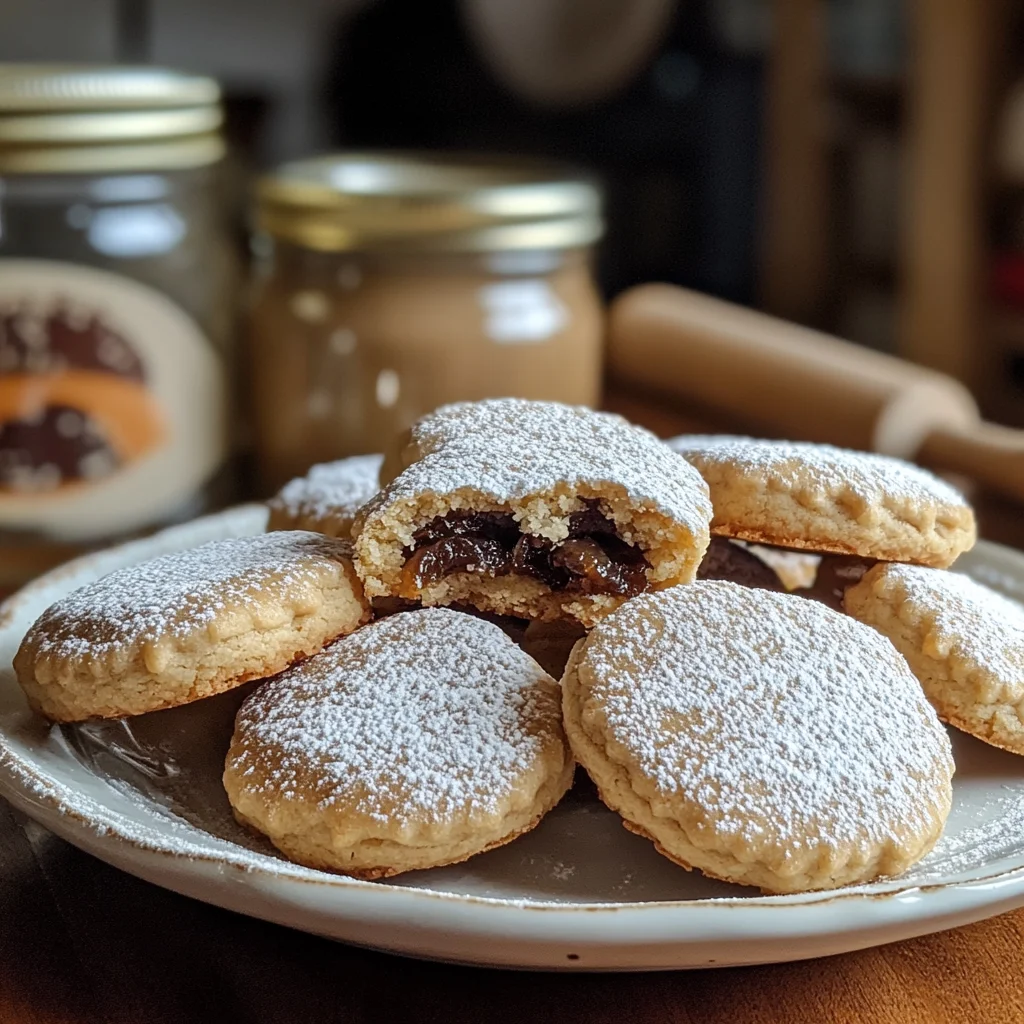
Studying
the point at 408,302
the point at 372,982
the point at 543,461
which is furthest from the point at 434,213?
the point at 372,982

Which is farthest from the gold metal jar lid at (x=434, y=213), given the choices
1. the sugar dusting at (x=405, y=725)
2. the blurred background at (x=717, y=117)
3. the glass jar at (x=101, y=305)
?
the blurred background at (x=717, y=117)

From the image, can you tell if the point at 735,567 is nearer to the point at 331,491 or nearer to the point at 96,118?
the point at 331,491

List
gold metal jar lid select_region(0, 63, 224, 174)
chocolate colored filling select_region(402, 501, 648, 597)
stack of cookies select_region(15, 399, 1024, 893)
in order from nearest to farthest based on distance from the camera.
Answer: stack of cookies select_region(15, 399, 1024, 893)
chocolate colored filling select_region(402, 501, 648, 597)
gold metal jar lid select_region(0, 63, 224, 174)

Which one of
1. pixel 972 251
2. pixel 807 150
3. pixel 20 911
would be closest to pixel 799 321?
pixel 807 150

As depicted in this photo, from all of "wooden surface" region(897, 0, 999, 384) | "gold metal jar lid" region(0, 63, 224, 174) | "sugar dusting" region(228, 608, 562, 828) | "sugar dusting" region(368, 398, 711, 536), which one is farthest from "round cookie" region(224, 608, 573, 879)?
"wooden surface" region(897, 0, 999, 384)

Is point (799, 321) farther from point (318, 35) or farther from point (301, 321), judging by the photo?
point (301, 321)

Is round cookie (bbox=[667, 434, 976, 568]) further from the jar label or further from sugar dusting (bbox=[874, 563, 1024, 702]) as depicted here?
the jar label

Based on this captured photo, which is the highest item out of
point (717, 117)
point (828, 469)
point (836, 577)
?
point (717, 117)

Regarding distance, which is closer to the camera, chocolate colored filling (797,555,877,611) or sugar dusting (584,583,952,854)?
sugar dusting (584,583,952,854)
